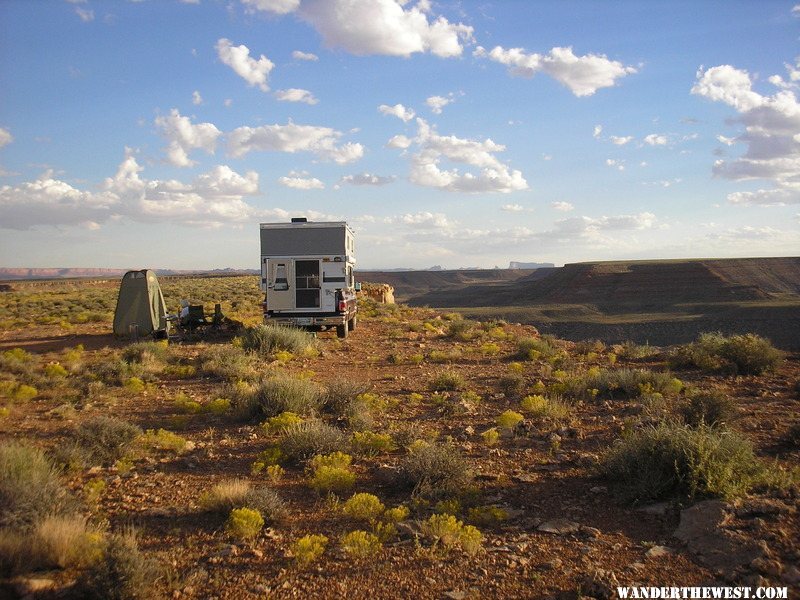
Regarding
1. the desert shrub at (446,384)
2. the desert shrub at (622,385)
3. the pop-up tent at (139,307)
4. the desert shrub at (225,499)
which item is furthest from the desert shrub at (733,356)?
the pop-up tent at (139,307)

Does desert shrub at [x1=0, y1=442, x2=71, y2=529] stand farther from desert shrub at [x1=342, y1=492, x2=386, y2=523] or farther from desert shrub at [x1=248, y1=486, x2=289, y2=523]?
desert shrub at [x1=342, y1=492, x2=386, y2=523]

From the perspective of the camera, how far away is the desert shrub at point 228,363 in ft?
35.5

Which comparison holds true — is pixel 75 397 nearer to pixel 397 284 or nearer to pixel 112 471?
pixel 112 471

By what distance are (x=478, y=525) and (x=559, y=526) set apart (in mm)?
653

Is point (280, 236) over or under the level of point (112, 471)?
over

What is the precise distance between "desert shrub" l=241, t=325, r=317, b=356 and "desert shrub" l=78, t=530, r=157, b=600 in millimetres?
9449

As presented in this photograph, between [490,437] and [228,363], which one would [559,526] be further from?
[228,363]

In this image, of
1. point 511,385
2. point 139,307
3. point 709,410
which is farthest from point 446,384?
point 139,307

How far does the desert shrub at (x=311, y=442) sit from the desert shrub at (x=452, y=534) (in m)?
2.05

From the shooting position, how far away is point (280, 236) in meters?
15.5

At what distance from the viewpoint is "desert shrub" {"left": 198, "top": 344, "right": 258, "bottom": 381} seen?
426 inches

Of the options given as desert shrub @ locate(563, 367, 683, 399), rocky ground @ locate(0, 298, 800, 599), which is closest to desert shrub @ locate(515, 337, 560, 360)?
desert shrub @ locate(563, 367, 683, 399)

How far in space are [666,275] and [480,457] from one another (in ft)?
281

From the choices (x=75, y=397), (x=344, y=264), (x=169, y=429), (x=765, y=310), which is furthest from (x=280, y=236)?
(x=765, y=310)
